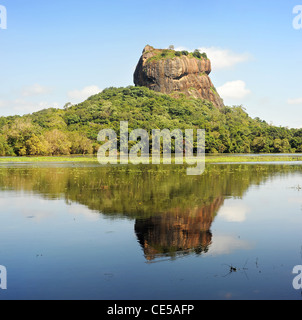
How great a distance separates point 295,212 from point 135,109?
117 m

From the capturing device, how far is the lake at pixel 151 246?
23.6 ft

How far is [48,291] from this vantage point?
7070 millimetres

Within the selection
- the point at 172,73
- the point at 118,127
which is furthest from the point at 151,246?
the point at 172,73

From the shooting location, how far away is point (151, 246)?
32.4 feet

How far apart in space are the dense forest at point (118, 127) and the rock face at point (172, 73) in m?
17.5

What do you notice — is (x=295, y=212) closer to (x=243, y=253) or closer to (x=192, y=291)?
(x=243, y=253)

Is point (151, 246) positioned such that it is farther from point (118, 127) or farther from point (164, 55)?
point (164, 55)

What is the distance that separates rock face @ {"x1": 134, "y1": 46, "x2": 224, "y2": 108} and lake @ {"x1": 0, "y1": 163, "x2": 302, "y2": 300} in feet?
510

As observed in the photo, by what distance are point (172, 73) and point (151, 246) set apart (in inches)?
6516

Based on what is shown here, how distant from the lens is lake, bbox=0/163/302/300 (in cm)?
721

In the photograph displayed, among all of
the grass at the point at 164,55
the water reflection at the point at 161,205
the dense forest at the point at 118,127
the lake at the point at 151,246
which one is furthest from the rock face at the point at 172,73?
the lake at the point at 151,246

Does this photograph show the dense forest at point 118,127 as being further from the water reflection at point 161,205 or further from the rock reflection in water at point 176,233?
the rock reflection in water at point 176,233

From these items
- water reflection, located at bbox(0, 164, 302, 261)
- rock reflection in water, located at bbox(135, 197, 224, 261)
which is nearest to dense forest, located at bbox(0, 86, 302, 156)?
water reflection, located at bbox(0, 164, 302, 261)

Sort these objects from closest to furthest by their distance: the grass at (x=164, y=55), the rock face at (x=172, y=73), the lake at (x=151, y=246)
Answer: the lake at (x=151, y=246) → the rock face at (x=172, y=73) → the grass at (x=164, y=55)
